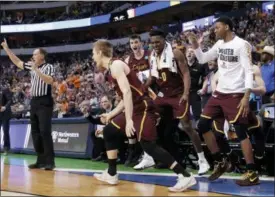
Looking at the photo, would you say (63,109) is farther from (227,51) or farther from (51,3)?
(51,3)

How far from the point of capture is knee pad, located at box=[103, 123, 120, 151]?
498 cm

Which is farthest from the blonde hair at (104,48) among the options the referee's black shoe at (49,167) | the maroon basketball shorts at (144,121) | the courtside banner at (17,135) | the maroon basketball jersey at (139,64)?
the courtside banner at (17,135)

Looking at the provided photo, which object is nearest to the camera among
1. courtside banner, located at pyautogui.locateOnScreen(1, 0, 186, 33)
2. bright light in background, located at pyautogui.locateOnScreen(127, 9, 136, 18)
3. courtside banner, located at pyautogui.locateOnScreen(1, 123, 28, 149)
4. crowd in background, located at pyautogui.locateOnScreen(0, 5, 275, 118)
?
courtside banner, located at pyautogui.locateOnScreen(1, 123, 28, 149)

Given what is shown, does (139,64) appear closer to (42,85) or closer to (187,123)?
(187,123)

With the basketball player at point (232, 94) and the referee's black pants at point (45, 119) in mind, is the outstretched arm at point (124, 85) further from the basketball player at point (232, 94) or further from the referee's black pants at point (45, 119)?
the referee's black pants at point (45, 119)

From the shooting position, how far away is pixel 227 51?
16.5ft

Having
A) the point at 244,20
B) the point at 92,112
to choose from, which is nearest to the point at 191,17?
the point at 244,20

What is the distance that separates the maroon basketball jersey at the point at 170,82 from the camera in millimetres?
5730

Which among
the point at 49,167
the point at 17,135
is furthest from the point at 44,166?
the point at 17,135

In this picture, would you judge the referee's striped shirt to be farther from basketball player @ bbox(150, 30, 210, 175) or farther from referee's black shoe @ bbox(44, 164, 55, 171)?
basketball player @ bbox(150, 30, 210, 175)

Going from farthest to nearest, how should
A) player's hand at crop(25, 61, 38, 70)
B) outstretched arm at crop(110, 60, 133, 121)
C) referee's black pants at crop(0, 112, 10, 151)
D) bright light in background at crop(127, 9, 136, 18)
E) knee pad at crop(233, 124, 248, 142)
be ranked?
1. bright light in background at crop(127, 9, 136, 18)
2. referee's black pants at crop(0, 112, 10, 151)
3. player's hand at crop(25, 61, 38, 70)
4. knee pad at crop(233, 124, 248, 142)
5. outstretched arm at crop(110, 60, 133, 121)

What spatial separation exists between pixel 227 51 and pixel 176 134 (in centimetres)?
216

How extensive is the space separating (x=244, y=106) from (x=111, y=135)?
4.98 feet

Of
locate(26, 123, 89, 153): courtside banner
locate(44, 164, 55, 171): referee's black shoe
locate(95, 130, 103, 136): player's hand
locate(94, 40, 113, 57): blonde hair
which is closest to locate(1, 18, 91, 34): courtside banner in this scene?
locate(26, 123, 89, 153): courtside banner
